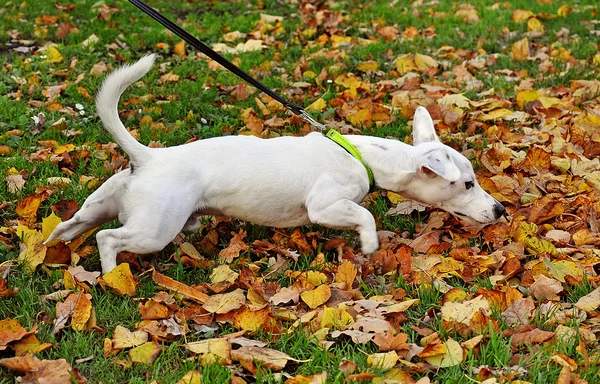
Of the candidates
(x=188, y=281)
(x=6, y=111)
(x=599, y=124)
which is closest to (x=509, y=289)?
(x=188, y=281)

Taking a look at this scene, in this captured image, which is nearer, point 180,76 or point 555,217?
point 555,217

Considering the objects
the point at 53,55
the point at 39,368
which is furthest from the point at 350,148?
the point at 53,55

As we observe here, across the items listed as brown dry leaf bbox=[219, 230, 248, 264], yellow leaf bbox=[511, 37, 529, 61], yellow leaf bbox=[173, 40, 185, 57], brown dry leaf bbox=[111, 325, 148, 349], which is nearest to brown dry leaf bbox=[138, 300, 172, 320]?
brown dry leaf bbox=[111, 325, 148, 349]

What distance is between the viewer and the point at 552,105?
5.61 meters

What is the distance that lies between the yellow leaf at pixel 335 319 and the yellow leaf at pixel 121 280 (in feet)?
3.09

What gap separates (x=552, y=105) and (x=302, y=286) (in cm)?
309

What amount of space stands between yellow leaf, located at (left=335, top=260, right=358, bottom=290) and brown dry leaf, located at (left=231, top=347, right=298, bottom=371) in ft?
2.36

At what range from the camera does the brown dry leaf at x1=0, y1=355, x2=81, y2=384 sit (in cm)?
271

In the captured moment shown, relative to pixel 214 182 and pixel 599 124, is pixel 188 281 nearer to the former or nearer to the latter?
pixel 214 182

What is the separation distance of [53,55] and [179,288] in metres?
4.02

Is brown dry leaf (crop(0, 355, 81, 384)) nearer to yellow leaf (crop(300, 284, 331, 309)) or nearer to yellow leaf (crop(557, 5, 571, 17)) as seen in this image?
yellow leaf (crop(300, 284, 331, 309))

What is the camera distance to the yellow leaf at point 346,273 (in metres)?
3.51

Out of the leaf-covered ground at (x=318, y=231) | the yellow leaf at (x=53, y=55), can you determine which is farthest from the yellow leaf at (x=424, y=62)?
the yellow leaf at (x=53, y=55)

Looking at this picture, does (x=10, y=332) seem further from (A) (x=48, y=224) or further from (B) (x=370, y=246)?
(B) (x=370, y=246)
